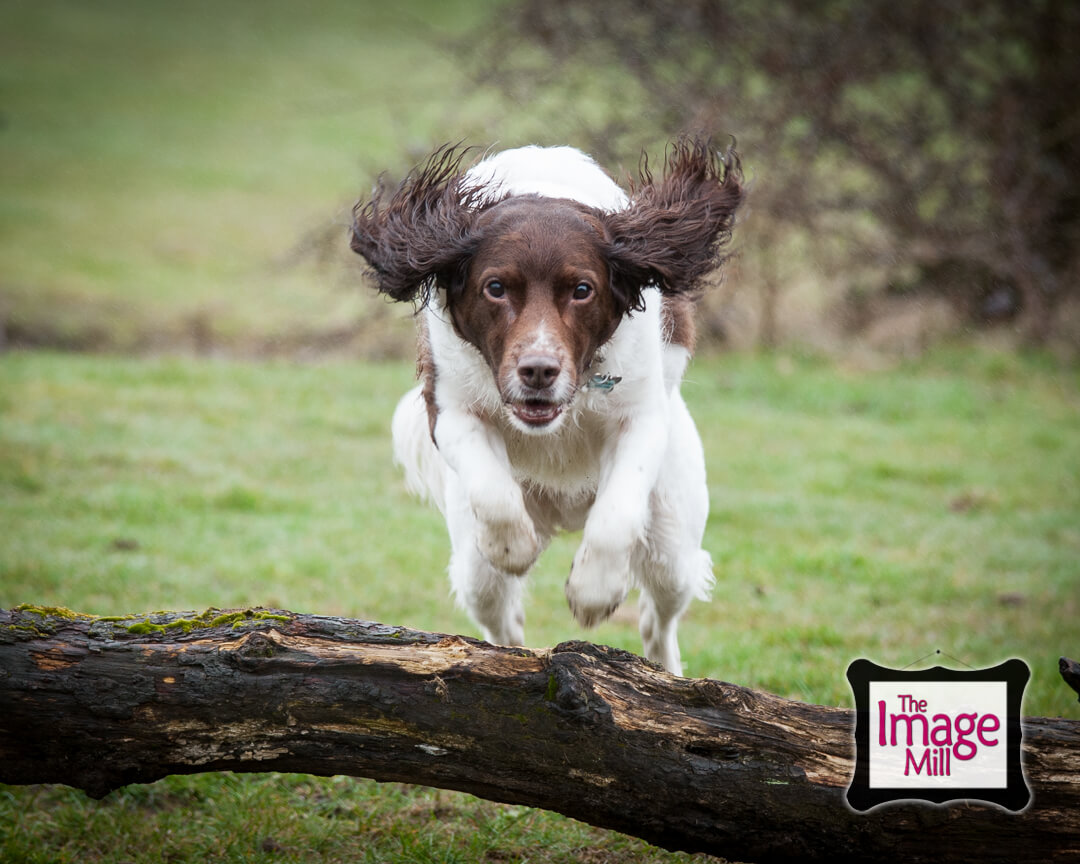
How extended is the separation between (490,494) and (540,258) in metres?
0.72

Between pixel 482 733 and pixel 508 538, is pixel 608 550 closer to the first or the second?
pixel 508 538

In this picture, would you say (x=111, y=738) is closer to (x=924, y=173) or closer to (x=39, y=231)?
(x=924, y=173)

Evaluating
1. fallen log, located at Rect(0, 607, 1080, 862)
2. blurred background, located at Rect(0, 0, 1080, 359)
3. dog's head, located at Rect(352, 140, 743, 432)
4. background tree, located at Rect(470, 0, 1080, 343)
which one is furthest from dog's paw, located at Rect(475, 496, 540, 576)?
background tree, located at Rect(470, 0, 1080, 343)

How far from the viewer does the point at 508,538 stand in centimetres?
361

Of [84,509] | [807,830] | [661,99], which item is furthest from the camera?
[661,99]

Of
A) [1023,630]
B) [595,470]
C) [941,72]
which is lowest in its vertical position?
[1023,630]

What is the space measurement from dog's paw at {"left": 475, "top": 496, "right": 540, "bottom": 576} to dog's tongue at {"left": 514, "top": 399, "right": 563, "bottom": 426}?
0.29 metres

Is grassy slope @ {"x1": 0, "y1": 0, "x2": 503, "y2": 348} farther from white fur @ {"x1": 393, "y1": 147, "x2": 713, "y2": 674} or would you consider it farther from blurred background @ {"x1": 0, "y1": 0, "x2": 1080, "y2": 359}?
white fur @ {"x1": 393, "y1": 147, "x2": 713, "y2": 674}

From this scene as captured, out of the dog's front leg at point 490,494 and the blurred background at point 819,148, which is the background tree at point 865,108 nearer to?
the blurred background at point 819,148

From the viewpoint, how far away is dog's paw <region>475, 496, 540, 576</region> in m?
3.57

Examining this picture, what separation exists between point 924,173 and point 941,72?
989mm

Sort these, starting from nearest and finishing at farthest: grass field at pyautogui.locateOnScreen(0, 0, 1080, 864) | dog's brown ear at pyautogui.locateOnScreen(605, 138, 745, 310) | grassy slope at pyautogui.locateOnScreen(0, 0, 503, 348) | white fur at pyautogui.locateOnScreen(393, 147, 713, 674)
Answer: white fur at pyautogui.locateOnScreen(393, 147, 713, 674) → dog's brown ear at pyautogui.locateOnScreen(605, 138, 745, 310) → grass field at pyautogui.locateOnScreen(0, 0, 1080, 864) → grassy slope at pyautogui.locateOnScreen(0, 0, 503, 348)

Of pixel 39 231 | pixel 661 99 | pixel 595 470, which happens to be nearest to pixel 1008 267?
pixel 661 99

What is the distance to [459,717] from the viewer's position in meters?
2.84
